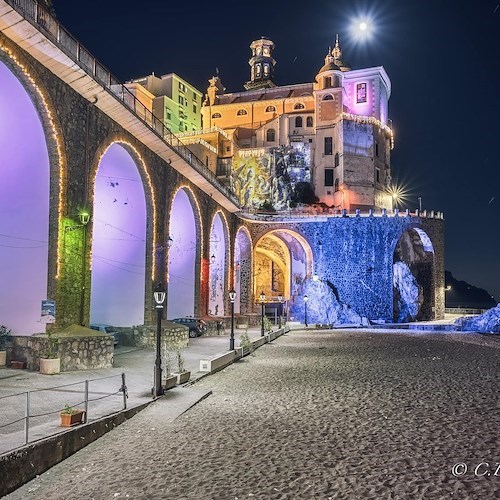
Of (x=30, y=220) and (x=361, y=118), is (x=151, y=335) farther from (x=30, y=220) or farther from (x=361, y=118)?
(x=361, y=118)

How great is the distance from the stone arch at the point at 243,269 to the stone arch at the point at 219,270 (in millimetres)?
6079

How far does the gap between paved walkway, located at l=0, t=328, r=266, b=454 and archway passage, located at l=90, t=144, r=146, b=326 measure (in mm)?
5200

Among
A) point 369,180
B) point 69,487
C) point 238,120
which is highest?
point 238,120

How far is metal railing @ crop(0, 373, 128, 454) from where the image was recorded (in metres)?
6.87

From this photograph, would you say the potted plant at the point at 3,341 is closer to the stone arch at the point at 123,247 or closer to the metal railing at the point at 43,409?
the metal railing at the point at 43,409

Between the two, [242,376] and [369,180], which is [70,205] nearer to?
[242,376]

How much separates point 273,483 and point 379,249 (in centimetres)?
4100

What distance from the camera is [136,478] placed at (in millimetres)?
6414

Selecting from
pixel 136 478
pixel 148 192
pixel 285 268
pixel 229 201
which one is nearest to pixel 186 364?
pixel 148 192

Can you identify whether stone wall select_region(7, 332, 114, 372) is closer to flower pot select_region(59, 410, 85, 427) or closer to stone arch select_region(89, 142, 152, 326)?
flower pot select_region(59, 410, 85, 427)

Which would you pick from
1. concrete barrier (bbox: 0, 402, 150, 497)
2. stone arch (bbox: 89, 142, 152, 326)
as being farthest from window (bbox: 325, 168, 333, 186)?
concrete barrier (bbox: 0, 402, 150, 497)

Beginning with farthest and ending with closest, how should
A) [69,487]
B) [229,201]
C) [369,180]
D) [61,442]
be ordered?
[369,180] → [229,201] → [61,442] → [69,487]

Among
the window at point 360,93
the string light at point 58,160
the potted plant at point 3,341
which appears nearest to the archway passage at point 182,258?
the string light at point 58,160

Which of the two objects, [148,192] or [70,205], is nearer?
[70,205]
